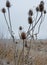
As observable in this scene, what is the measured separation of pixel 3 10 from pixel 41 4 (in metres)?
0.75

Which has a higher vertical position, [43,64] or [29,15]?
[29,15]

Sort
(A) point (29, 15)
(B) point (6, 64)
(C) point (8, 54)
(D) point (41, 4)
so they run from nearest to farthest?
1. (D) point (41, 4)
2. (A) point (29, 15)
3. (B) point (6, 64)
4. (C) point (8, 54)

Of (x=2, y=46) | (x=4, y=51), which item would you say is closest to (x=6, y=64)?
(x=4, y=51)

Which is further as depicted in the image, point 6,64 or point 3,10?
point 6,64

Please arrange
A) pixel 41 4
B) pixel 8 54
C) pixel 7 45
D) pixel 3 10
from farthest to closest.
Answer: pixel 7 45 < pixel 8 54 < pixel 3 10 < pixel 41 4

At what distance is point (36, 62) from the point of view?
19.6 ft

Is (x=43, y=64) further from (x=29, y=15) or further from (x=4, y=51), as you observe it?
(x=29, y=15)

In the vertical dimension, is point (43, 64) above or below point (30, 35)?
below

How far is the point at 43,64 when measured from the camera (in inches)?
237

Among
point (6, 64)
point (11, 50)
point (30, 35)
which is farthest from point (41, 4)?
point (11, 50)

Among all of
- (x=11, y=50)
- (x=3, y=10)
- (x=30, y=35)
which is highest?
(x=3, y=10)

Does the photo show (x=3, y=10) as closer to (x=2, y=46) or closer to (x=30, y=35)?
(x=30, y=35)

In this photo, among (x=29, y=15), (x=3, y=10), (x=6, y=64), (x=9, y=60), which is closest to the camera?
(x=29, y=15)

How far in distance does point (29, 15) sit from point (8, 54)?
368 cm
